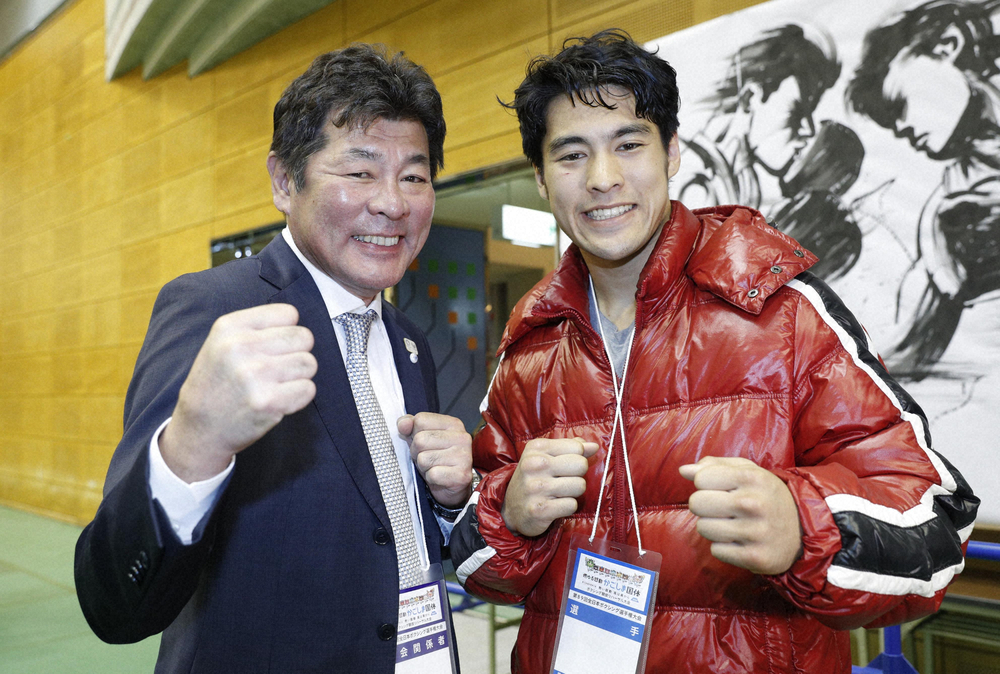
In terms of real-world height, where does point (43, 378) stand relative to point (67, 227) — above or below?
below

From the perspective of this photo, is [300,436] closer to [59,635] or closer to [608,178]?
[608,178]

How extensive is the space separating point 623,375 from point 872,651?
2.22 meters

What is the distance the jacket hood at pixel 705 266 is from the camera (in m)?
1.24

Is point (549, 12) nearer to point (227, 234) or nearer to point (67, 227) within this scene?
point (227, 234)

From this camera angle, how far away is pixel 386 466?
1407mm

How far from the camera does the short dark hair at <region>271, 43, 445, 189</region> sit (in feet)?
4.69

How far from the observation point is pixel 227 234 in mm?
6199

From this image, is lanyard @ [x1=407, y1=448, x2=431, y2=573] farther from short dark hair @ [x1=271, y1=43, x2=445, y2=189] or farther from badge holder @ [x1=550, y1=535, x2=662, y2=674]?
short dark hair @ [x1=271, y1=43, x2=445, y2=189]

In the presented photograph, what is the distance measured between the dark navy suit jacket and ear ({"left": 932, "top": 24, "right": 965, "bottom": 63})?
2.32m

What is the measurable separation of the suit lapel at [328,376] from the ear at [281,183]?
0.10 m

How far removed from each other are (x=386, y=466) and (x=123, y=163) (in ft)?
25.9

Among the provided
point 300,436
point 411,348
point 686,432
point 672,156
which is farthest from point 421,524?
point 672,156

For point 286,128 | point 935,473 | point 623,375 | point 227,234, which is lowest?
point 935,473

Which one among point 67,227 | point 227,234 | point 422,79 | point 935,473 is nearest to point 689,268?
point 935,473
